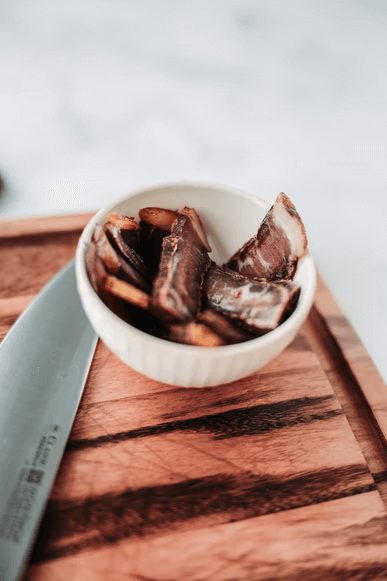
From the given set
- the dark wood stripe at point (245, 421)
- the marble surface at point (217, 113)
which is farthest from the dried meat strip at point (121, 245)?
the marble surface at point (217, 113)

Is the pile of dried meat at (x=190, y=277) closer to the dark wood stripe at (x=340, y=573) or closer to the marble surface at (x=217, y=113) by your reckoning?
the dark wood stripe at (x=340, y=573)

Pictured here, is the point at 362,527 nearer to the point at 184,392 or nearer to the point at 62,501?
the point at 184,392

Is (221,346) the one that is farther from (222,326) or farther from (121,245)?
(121,245)

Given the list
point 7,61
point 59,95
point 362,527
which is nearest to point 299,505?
point 362,527

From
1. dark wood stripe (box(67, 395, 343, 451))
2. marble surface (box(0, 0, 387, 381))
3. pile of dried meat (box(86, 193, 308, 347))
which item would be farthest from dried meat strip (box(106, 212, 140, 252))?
marble surface (box(0, 0, 387, 381))

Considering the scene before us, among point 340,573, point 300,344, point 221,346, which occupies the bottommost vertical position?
point 340,573

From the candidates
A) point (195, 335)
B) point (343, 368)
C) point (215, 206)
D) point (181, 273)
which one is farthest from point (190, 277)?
point (343, 368)

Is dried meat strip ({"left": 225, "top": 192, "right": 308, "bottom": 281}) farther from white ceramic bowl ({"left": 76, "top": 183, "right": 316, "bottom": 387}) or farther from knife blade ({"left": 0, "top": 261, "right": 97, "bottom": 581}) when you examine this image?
knife blade ({"left": 0, "top": 261, "right": 97, "bottom": 581})
